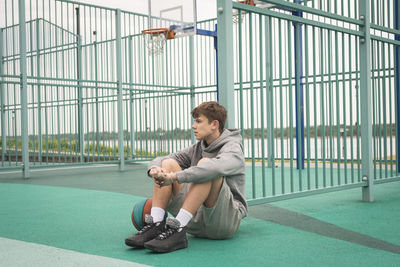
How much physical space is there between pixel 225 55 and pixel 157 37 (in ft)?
17.0

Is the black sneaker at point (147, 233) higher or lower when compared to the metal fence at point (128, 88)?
lower

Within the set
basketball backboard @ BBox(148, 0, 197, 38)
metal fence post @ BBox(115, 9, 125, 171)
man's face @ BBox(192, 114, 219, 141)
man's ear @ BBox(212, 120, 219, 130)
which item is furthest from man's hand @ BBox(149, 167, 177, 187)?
metal fence post @ BBox(115, 9, 125, 171)

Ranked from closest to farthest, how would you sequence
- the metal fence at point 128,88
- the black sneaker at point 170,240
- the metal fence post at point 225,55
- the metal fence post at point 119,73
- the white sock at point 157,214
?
1. the black sneaker at point 170,240
2. the white sock at point 157,214
3. the metal fence post at point 225,55
4. the metal fence at point 128,88
5. the metal fence post at point 119,73

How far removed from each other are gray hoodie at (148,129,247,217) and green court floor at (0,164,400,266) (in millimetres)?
368

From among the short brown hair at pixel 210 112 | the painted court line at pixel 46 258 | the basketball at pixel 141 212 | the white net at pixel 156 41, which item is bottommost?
the painted court line at pixel 46 258

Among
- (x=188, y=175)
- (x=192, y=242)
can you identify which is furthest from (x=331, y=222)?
(x=188, y=175)

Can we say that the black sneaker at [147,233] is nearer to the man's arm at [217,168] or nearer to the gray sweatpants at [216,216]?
the gray sweatpants at [216,216]

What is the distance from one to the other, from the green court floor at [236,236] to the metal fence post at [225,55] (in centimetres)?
91

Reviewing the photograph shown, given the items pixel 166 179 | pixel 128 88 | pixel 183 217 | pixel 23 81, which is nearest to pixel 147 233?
pixel 183 217

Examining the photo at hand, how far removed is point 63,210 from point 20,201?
3.12 feet

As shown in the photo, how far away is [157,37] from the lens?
325 inches

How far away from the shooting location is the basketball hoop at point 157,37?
8086 millimetres

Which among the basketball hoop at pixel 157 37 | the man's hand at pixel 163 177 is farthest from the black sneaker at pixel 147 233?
the basketball hoop at pixel 157 37

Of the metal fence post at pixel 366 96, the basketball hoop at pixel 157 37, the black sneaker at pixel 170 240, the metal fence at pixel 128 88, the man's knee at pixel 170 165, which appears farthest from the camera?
the basketball hoop at pixel 157 37
